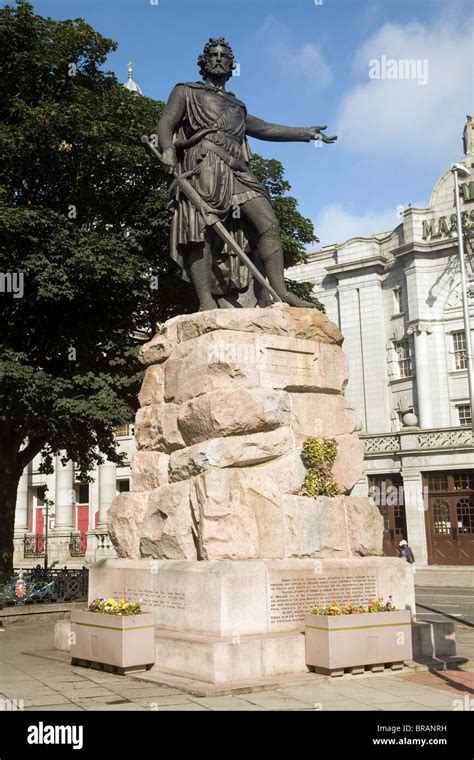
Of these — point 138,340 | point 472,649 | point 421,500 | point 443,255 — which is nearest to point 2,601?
point 138,340

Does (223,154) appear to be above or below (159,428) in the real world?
above

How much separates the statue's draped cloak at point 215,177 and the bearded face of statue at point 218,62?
0.81 ft

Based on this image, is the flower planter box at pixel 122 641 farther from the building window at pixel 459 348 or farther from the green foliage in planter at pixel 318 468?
the building window at pixel 459 348

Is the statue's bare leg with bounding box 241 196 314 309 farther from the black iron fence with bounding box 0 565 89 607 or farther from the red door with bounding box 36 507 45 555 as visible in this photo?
the red door with bounding box 36 507 45 555

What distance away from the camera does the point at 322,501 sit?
34.3 ft

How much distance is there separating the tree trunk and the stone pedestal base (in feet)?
44.8

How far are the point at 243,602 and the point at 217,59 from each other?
8.20 metres

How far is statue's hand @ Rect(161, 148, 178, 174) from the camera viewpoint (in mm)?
12070

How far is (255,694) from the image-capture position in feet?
27.1

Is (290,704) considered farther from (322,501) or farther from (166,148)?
(166,148)

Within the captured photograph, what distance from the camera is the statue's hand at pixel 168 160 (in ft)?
39.6

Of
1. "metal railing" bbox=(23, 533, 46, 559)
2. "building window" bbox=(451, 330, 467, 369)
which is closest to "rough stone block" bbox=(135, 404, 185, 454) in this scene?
"building window" bbox=(451, 330, 467, 369)

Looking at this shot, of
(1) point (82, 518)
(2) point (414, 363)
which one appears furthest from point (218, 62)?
(1) point (82, 518)

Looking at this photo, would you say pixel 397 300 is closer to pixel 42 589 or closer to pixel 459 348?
pixel 459 348
